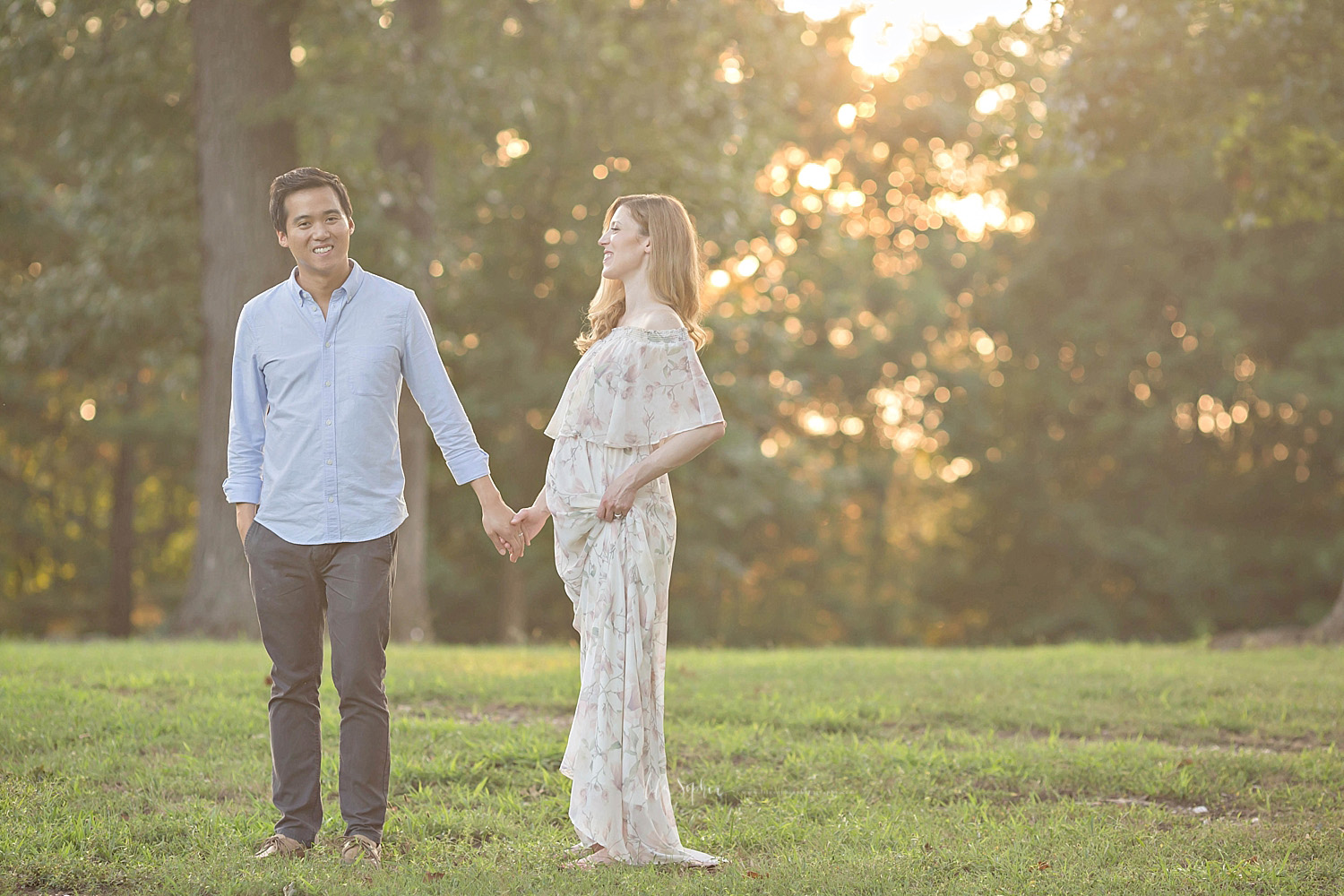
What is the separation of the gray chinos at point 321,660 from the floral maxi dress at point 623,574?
67 cm

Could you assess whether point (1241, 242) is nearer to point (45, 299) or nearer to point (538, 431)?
point (538, 431)

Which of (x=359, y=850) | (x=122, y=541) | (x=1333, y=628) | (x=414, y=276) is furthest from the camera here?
(x=122, y=541)

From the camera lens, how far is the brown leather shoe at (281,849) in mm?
4414

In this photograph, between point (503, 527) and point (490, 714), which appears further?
point (490, 714)

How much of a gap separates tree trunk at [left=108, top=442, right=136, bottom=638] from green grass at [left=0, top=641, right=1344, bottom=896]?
17.1 metres

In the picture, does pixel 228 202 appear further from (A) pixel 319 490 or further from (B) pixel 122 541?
(B) pixel 122 541

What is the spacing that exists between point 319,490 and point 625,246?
137cm

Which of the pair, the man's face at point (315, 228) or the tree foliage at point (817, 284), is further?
the tree foliage at point (817, 284)

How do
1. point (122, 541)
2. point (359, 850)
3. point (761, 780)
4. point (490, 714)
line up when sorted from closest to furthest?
point (359, 850) → point (761, 780) → point (490, 714) → point (122, 541)

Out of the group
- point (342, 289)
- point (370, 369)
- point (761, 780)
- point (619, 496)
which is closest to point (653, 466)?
point (619, 496)

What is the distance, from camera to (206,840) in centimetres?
472

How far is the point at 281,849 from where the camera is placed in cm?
444

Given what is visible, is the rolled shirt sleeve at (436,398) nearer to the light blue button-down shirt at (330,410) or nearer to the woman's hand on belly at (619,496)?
the light blue button-down shirt at (330,410)

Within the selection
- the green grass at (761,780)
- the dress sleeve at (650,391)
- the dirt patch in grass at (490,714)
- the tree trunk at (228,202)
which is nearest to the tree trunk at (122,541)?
the tree trunk at (228,202)
